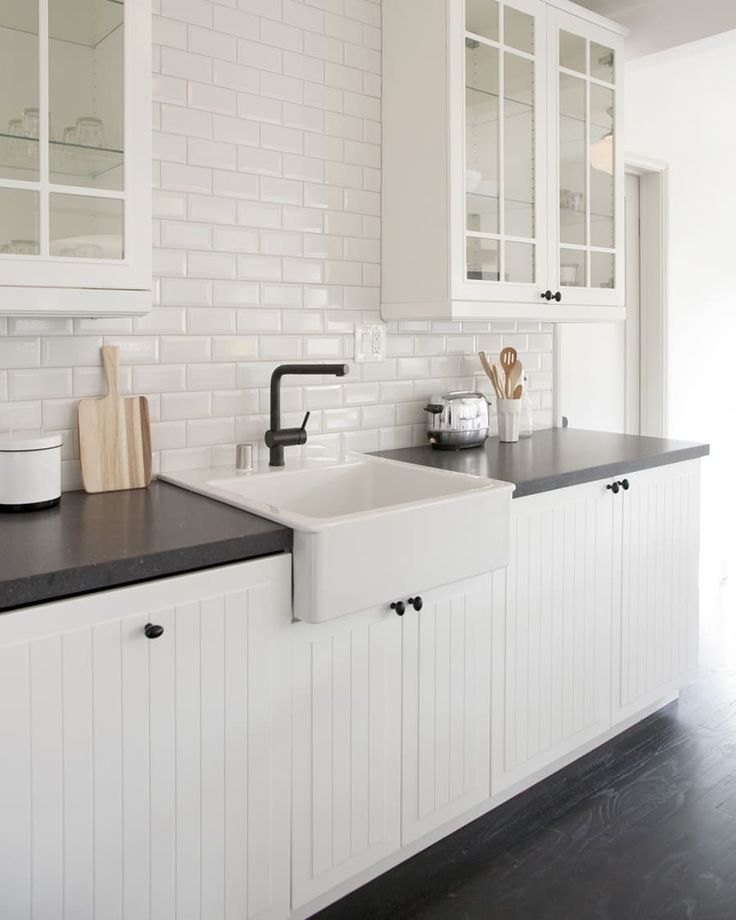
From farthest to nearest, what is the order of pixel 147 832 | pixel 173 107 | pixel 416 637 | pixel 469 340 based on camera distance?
pixel 469 340, pixel 173 107, pixel 416 637, pixel 147 832

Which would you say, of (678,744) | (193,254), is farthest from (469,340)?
(678,744)

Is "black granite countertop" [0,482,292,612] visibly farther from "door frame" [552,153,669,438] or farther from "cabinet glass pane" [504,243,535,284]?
"door frame" [552,153,669,438]

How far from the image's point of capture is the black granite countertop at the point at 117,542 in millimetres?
1423

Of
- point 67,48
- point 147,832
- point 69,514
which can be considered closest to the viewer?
point 147,832

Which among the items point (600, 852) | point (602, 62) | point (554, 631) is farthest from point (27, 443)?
point (602, 62)

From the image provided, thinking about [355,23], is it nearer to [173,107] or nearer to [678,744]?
[173,107]

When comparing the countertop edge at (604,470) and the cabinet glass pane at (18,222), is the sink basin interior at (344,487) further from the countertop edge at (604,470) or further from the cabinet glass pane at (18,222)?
the cabinet glass pane at (18,222)

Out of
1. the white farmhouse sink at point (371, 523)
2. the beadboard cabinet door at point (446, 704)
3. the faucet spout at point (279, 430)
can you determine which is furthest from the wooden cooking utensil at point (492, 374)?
the beadboard cabinet door at point (446, 704)

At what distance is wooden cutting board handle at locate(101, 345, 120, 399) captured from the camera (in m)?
2.12

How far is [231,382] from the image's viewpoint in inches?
94.1

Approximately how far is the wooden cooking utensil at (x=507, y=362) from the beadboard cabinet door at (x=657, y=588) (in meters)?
0.56

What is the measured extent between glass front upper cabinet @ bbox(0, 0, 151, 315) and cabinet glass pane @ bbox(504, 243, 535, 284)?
49.0 inches

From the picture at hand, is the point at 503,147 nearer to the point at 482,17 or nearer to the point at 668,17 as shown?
the point at 482,17

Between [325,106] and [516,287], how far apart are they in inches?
31.5
